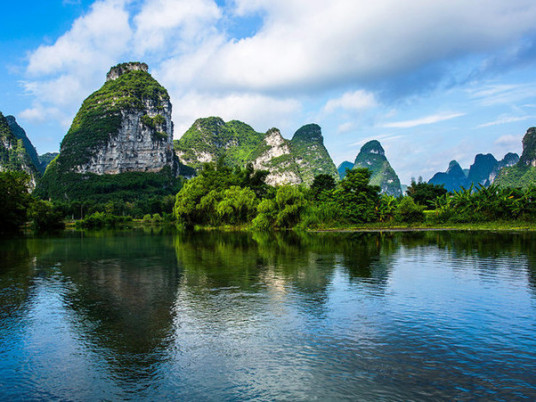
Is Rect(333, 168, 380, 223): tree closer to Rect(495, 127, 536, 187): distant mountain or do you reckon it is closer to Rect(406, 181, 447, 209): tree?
Rect(406, 181, 447, 209): tree

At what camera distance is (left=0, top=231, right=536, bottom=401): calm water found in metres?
6.64

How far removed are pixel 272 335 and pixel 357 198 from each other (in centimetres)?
4973

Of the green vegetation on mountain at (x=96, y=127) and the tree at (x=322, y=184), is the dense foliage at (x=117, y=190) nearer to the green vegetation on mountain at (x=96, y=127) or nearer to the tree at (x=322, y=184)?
the green vegetation on mountain at (x=96, y=127)

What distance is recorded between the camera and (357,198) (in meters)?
56.8

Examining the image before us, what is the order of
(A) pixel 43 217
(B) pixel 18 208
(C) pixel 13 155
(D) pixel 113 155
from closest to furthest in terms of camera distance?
1. (B) pixel 18 208
2. (A) pixel 43 217
3. (C) pixel 13 155
4. (D) pixel 113 155

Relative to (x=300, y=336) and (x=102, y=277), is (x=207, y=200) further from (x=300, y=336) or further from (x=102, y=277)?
(x=300, y=336)

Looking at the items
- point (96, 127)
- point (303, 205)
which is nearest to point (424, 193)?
point (303, 205)

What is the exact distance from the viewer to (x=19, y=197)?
65.1 meters

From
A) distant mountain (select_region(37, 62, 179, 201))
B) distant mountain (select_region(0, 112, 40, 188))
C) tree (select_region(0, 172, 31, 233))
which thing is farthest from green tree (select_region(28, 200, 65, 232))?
distant mountain (select_region(0, 112, 40, 188))

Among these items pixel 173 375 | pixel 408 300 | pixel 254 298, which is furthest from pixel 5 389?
pixel 408 300

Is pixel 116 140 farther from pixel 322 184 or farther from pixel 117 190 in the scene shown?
pixel 322 184

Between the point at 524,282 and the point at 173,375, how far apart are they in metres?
13.9

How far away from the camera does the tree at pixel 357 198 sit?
184 ft

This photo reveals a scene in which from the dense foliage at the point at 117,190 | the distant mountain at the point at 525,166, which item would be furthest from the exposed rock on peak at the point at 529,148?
the dense foliage at the point at 117,190
